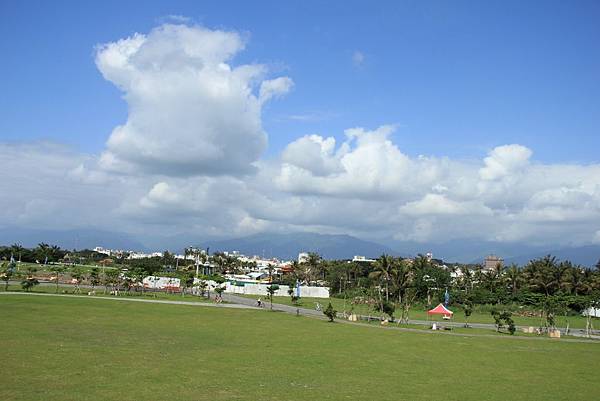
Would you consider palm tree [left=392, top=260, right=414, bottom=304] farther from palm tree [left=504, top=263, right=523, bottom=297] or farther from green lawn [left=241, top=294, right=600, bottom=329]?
palm tree [left=504, top=263, right=523, bottom=297]

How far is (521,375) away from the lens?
26.8 meters

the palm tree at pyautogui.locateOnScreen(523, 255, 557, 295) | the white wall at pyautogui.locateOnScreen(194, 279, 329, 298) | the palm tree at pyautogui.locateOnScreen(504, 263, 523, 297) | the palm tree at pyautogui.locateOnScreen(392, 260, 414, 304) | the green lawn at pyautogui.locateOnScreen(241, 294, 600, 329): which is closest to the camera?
the green lawn at pyautogui.locateOnScreen(241, 294, 600, 329)

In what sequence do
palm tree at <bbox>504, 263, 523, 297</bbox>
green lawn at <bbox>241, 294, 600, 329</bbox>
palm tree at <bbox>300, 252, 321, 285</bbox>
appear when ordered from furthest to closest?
palm tree at <bbox>300, 252, 321, 285</bbox> < palm tree at <bbox>504, 263, 523, 297</bbox> < green lawn at <bbox>241, 294, 600, 329</bbox>

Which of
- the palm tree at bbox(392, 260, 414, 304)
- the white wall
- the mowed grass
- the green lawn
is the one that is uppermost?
the palm tree at bbox(392, 260, 414, 304)

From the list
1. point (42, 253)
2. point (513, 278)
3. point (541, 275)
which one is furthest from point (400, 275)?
point (42, 253)

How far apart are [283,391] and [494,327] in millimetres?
44188

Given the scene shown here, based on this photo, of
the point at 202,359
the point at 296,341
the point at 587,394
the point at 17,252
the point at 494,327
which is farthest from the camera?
the point at 17,252

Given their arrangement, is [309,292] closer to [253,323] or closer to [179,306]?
[179,306]

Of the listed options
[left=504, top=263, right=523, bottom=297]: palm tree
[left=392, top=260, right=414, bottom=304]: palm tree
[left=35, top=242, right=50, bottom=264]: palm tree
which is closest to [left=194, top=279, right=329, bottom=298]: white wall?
[left=392, top=260, right=414, bottom=304]: palm tree

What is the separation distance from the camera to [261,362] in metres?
26.7

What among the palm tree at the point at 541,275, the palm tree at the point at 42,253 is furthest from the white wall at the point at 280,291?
the palm tree at the point at 42,253

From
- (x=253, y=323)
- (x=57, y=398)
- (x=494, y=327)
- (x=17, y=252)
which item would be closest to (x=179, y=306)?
(x=253, y=323)

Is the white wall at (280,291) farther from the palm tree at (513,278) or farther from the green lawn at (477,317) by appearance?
the palm tree at (513,278)

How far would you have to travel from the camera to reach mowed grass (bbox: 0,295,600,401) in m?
19.8
